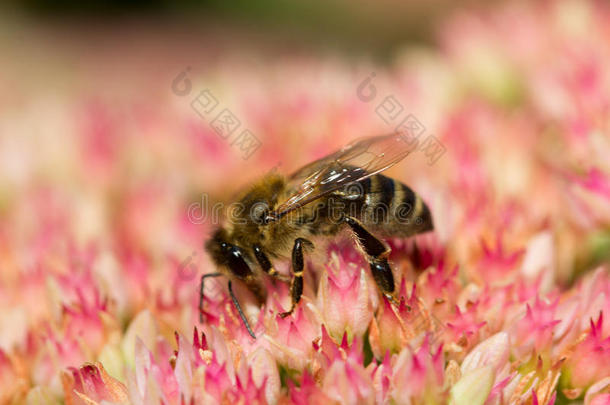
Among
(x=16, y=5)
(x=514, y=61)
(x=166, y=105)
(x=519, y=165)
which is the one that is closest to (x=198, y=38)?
(x=16, y=5)

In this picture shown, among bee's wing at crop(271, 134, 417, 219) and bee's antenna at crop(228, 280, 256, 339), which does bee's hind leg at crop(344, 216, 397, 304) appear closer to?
bee's wing at crop(271, 134, 417, 219)

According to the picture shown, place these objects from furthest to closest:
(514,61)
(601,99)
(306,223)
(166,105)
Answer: (166,105), (514,61), (601,99), (306,223)

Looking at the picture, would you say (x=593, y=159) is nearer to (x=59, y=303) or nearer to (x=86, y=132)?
(x=59, y=303)

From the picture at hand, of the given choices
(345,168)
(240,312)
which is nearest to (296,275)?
(240,312)

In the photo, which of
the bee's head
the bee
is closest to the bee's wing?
the bee

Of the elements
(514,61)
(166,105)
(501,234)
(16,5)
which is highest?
(16,5)

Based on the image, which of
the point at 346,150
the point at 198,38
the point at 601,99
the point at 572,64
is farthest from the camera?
the point at 198,38

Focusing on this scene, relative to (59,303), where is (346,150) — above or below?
below
